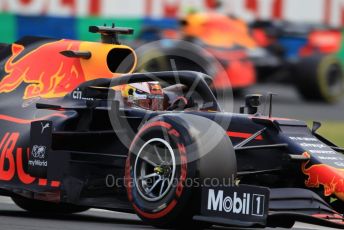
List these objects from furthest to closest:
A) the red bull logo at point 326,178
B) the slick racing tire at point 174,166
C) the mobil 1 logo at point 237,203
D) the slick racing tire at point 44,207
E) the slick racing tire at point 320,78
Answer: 1. the slick racing tire at point 320,78
2. the slick racing tire at point 44,207
3. the red bull logo at point 326,178
4. the slick racing tire at point 174,166
5. the mobil 1 logo at point 237,203

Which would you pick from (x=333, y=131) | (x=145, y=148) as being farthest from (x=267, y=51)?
(x=145, y=148)

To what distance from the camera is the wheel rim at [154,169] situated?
25.0ft

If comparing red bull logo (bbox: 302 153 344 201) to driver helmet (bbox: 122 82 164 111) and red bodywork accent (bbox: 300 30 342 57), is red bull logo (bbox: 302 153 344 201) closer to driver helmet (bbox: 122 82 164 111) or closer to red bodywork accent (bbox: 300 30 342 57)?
driver helmet (bbox: 122 82 164 111)

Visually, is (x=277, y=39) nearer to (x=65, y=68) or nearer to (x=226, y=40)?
(x=226, y=40)

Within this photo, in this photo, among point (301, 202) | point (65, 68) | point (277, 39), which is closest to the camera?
point (301, 202)

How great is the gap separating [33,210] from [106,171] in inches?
58.3

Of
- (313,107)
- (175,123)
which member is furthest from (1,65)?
(313,107)

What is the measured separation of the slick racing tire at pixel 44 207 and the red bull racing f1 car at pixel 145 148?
0.04 feet

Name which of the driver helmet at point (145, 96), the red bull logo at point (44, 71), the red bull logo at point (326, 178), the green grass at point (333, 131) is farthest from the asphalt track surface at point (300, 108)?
the red bull logo at point (326, 178)

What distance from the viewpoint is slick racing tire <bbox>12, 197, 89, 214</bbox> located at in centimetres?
935

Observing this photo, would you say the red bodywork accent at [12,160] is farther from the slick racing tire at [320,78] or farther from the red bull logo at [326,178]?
the slick racing tire at [320,78]

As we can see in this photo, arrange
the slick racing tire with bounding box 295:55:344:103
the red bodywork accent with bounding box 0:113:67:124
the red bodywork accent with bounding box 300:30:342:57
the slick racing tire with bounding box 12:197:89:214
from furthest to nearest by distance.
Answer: the red bodywork accent with bounding box 300:30:342:57
the slick racing tire with bounding box 295:55:344:103
the slick racing tire with bounding box 12:197:89:214
the red bodywork accent with bounding box 0:113:67:124

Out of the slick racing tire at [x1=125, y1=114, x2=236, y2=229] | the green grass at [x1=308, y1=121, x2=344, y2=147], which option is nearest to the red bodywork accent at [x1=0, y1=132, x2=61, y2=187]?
the slick racing tire at [x1=125, y1=114, x2=236, y2=229]

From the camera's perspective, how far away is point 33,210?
949 cm
